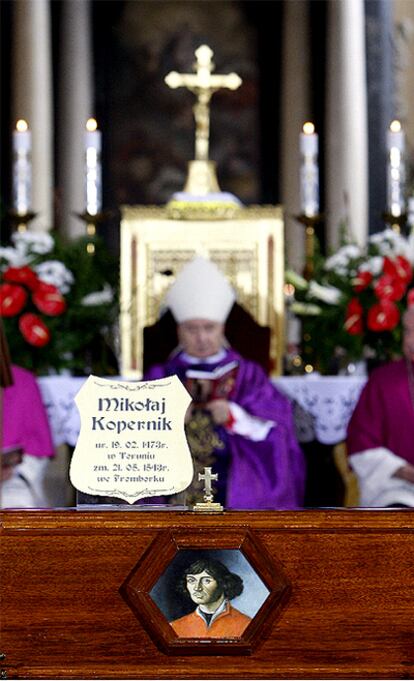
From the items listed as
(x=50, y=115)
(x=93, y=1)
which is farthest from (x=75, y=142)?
(x=93, y=1)

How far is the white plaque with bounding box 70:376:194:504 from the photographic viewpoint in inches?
108

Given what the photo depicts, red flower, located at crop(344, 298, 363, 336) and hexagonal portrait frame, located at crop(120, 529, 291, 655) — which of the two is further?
red flower, located at crop(344, 298, 363, 336)

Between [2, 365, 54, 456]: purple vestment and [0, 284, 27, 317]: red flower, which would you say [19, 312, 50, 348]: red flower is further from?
[2, 365, 54, 456]: purple vestment

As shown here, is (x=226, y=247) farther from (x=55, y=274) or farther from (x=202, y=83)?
(x=55, y=274)

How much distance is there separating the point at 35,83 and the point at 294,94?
2.63 m

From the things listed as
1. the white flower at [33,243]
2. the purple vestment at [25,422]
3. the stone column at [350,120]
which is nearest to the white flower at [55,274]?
the white flower at [33,243]

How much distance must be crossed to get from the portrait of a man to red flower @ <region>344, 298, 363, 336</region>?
4.12 m

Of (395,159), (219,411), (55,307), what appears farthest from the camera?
(395,159)

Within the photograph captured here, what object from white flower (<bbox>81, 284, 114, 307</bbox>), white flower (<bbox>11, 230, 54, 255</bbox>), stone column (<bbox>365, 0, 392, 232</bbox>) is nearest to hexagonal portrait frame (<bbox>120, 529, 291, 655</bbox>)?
white flower (<bbox>81, 284, 114, 307</bbox>)

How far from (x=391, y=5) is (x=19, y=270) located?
6.85 meters

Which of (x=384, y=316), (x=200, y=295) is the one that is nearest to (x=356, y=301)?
(x=384, y=316)

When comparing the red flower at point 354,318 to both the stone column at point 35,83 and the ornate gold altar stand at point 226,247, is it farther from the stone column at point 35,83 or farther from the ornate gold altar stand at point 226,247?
the stone column at point 35,83

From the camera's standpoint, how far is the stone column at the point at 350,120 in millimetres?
12508

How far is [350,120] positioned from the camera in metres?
12.6
